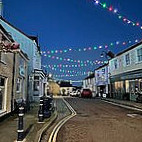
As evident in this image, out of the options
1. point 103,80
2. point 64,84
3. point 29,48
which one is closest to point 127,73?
point 29,48

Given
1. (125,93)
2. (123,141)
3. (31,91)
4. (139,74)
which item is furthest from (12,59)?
(125,93)

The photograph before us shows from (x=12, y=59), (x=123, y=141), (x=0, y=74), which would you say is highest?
(x=12, y=59)

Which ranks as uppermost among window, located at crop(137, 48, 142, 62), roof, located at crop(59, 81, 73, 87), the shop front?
window, located at crop(137, 48, 142, 62)

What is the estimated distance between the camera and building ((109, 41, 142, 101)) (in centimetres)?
2575

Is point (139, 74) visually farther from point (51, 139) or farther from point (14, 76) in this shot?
point (51, 139)

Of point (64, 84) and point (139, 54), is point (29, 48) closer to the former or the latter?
point (139, 54)

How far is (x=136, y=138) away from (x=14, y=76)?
903 centimetres

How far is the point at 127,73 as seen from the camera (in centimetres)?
2878

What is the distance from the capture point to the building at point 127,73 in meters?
25.8

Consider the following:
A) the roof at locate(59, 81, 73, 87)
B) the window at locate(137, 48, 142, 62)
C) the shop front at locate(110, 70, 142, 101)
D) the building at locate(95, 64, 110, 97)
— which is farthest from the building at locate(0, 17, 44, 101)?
the roof at locate(59, 81, 73, 87)

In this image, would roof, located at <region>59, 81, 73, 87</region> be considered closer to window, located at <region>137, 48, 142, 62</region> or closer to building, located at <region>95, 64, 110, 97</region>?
building, located at <region>95, 64, 110, 97</region>

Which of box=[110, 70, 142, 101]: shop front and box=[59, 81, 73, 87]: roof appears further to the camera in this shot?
box=[59, 81, 73, 87]: roof

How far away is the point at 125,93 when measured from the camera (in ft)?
97.5

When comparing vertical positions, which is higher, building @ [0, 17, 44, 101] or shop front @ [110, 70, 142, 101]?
building @ [0, 17, 44, 101]
